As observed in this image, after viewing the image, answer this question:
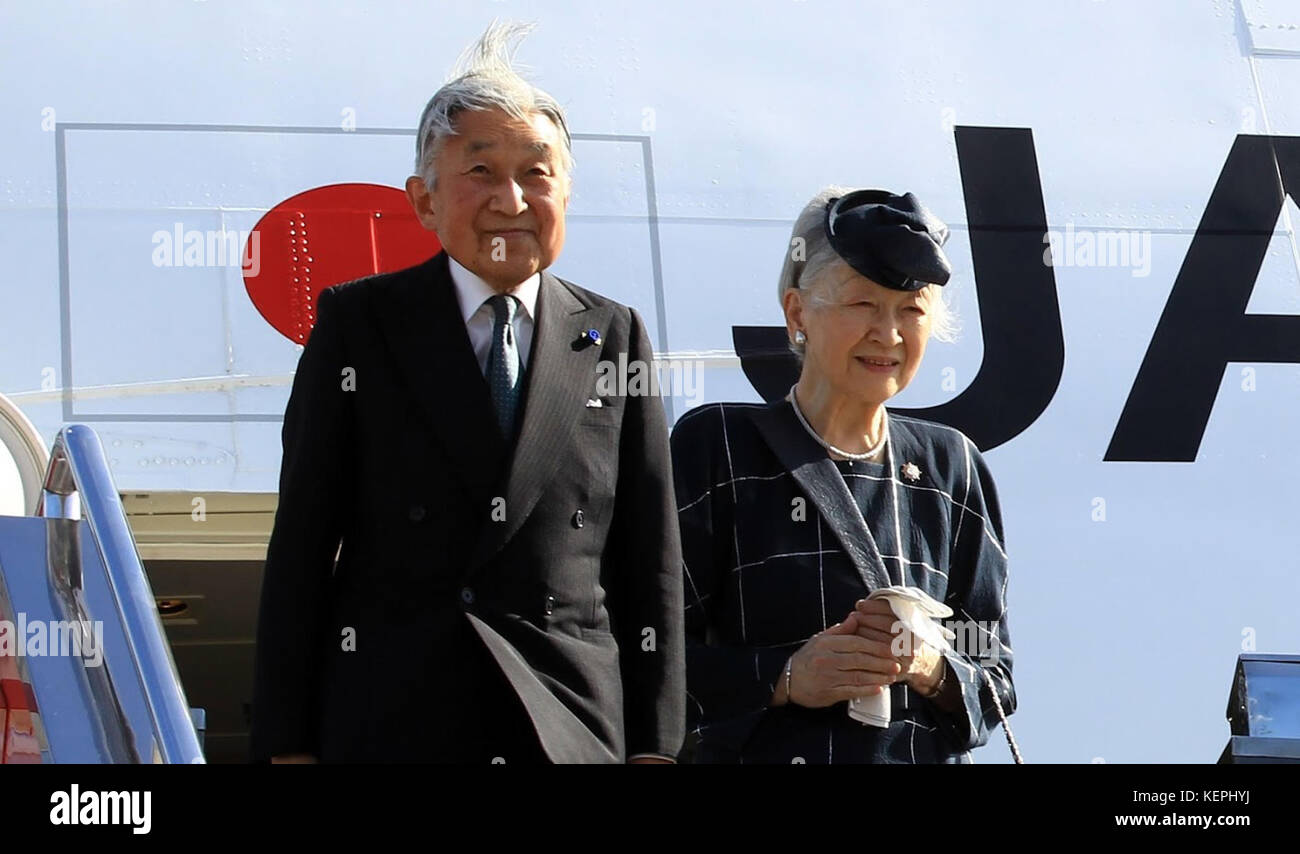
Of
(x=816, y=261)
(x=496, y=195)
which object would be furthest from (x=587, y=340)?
(x=816, y=261)

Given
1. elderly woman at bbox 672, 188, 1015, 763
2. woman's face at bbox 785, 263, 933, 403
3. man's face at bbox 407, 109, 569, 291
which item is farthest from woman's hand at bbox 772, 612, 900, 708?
man's face at bbox 407, 109, 569, 291

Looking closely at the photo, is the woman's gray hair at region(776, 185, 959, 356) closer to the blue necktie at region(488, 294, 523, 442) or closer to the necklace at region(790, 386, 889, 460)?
the necklace at region(790, 386, 889, 460)

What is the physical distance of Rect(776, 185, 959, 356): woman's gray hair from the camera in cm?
277

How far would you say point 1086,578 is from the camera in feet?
13.0

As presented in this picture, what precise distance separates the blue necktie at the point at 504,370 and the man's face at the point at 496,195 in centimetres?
6

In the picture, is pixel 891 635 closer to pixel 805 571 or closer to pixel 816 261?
pixel 805 571

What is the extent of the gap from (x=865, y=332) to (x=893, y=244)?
0.47 ft

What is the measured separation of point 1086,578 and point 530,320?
1902 mm

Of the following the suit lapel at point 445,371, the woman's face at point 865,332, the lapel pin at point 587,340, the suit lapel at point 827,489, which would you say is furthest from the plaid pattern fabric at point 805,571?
the suit lapel at point 445,371

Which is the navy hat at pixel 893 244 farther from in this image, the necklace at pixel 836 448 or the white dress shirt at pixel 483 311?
the white dress shirt at pixel 483 311

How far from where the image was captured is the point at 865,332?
8.95ft
